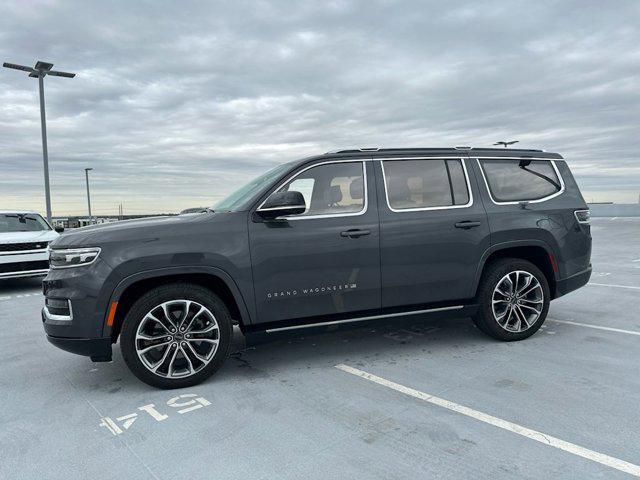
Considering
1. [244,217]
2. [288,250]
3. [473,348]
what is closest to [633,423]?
[473,348]

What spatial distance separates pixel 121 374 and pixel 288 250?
6.27ft

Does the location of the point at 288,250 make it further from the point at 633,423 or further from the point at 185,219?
the point at 633,423

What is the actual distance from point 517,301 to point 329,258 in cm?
215

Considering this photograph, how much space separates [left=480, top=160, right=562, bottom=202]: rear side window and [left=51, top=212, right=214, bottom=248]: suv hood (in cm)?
295

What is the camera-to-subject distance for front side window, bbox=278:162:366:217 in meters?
4.20

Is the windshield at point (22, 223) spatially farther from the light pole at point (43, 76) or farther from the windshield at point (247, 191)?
the windshield at point (247, 191)

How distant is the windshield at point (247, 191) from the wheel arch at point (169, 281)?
0.63 metres

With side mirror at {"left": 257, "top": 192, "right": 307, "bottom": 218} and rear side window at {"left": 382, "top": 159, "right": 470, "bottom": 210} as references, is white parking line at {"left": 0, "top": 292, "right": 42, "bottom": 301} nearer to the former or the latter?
side mirror at {"left": 257, "top": 192, "right": 307, "bottom": 218}

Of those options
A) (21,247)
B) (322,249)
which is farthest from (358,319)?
(21,247)

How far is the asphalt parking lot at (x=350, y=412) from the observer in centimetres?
265

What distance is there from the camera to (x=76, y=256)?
143 inches

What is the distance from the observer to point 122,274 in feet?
11.9

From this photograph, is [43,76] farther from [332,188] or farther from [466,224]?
[466,224]

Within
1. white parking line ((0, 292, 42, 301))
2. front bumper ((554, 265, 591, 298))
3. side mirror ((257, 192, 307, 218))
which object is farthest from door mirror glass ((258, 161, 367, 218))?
white parking line ((0, 292, 42, 301))
